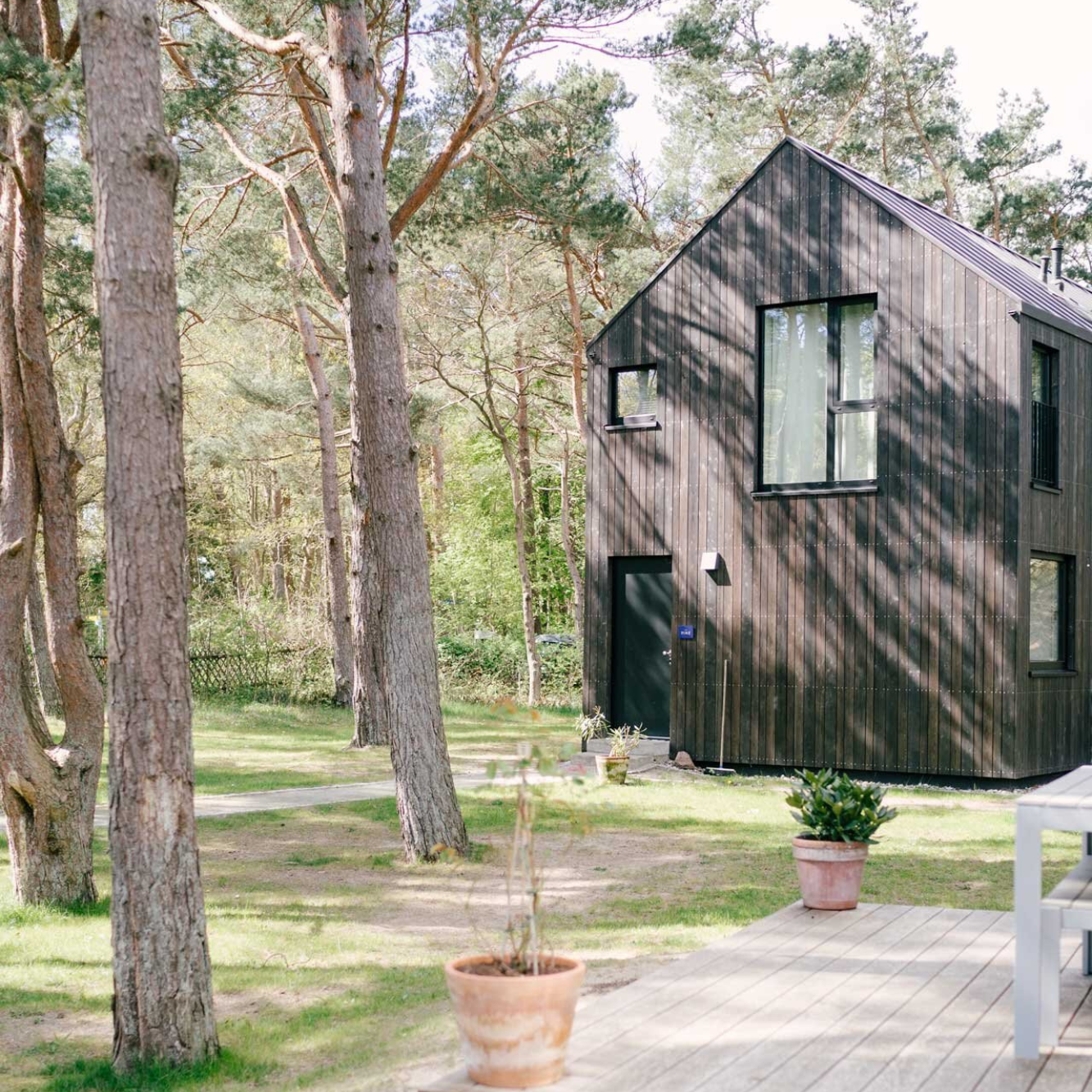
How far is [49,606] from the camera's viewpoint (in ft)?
24.3

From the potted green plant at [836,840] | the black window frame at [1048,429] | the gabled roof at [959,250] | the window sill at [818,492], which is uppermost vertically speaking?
the gabled roof at [959,250]

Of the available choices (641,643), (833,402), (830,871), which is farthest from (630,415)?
(830,871)

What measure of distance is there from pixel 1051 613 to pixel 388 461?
7.34 m

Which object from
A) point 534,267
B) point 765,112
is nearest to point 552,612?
point 534,267

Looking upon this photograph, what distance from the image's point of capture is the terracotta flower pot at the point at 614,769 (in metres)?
12.2

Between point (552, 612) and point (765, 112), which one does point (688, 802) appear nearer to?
point (765, 112)

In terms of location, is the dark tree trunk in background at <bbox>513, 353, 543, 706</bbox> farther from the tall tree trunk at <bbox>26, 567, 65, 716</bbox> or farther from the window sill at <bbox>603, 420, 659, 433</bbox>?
the window sill at <bbox>603, 420, 659, 433</bbox>

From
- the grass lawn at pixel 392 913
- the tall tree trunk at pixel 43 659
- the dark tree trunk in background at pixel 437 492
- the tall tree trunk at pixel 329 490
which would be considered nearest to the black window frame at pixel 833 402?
the grass lawn at pixel 392 913

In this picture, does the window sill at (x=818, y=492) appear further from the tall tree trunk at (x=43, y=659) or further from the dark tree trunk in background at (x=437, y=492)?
the dark tree trunk in background at (x=437, y=492)

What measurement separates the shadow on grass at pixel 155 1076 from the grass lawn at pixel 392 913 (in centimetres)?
1

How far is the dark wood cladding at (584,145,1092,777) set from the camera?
38.6 ft

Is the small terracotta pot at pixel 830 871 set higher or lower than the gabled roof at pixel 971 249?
lower

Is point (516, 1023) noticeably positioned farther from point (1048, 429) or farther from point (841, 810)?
point (1048, 429)

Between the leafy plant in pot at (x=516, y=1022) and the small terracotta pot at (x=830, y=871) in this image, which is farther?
the small terracotta pot at (x=830, y=871)
